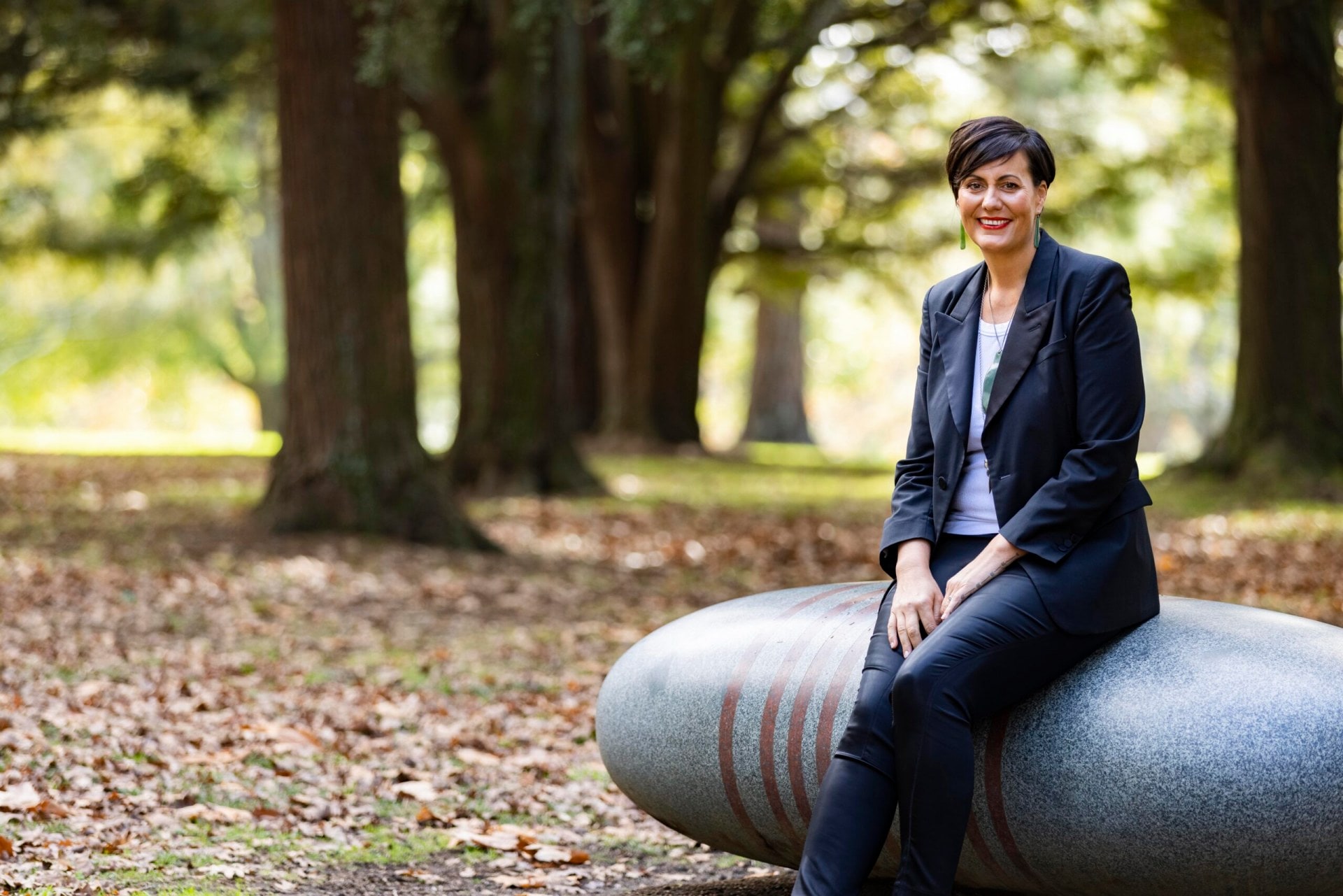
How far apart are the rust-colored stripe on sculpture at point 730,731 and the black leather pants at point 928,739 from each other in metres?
0.43

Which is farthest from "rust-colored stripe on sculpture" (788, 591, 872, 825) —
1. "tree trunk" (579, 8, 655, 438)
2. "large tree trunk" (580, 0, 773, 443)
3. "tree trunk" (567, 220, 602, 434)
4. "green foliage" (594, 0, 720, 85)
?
"tree trunk" (567, 220, 602, 434)

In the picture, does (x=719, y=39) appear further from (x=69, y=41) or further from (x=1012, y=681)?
(x=1012, y=681)

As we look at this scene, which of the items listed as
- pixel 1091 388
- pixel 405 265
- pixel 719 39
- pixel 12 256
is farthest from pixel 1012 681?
pixel 12 256

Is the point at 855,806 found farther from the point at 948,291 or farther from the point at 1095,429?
the point at 948,291

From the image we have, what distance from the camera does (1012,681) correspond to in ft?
11.8

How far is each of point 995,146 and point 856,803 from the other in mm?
1719

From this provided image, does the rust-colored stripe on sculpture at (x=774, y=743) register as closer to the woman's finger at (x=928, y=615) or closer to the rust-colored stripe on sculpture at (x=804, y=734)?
the rust-colored stripe on sculpture at (x=804, y=734)

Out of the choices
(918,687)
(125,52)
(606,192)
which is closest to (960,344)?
(918,687)

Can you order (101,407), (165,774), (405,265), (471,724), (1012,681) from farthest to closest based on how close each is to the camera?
1. (101,407)
2. (405,265)
3. (471,724)
4. (165,774)
5. (1012,681)

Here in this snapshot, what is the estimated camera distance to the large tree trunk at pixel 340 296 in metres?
10.8

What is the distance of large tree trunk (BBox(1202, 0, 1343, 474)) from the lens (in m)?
13.8

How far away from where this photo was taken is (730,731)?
4051 millimetres

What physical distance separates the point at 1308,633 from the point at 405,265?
8.61 m

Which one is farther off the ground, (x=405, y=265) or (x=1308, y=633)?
(x=405, y=265)
